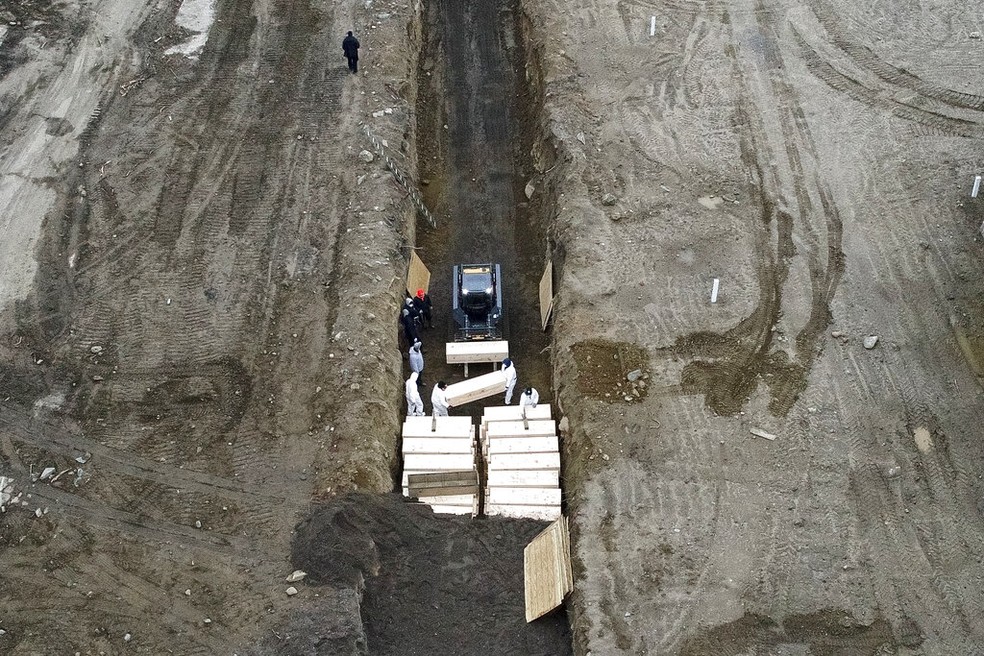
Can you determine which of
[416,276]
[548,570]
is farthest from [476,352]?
[548,570]

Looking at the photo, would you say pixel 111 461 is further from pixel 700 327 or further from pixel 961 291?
pixel 961 291

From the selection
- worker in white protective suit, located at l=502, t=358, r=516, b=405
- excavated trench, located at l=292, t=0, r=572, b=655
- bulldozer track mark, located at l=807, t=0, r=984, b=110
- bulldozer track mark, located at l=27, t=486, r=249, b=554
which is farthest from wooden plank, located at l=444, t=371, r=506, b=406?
bulldozer track mark, located at l=807, t=0, r=984, b=110

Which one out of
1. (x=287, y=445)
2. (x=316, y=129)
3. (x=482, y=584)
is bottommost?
(x=482, y=584)

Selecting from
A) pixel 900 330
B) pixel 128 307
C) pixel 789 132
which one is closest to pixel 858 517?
pixel 900 330

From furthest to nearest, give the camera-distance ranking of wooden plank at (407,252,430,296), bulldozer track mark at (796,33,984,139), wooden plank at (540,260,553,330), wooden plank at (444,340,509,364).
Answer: bulldozer track mark at (796,33,984,139)
wooden plank at (407,252,430,296)
wooden plank at (540,260,553,330)
wooden plank at (444,340,509,364)

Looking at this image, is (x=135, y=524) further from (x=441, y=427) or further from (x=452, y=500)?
(x=441, y=427)

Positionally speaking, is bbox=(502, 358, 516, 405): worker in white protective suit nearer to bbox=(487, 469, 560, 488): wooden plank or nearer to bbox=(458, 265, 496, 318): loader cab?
bbox=(458, 265, 496, 318): loader cab

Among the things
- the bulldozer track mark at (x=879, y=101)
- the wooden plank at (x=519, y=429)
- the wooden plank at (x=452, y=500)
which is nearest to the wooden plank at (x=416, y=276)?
the wooden plank at (x=519, y=429)
